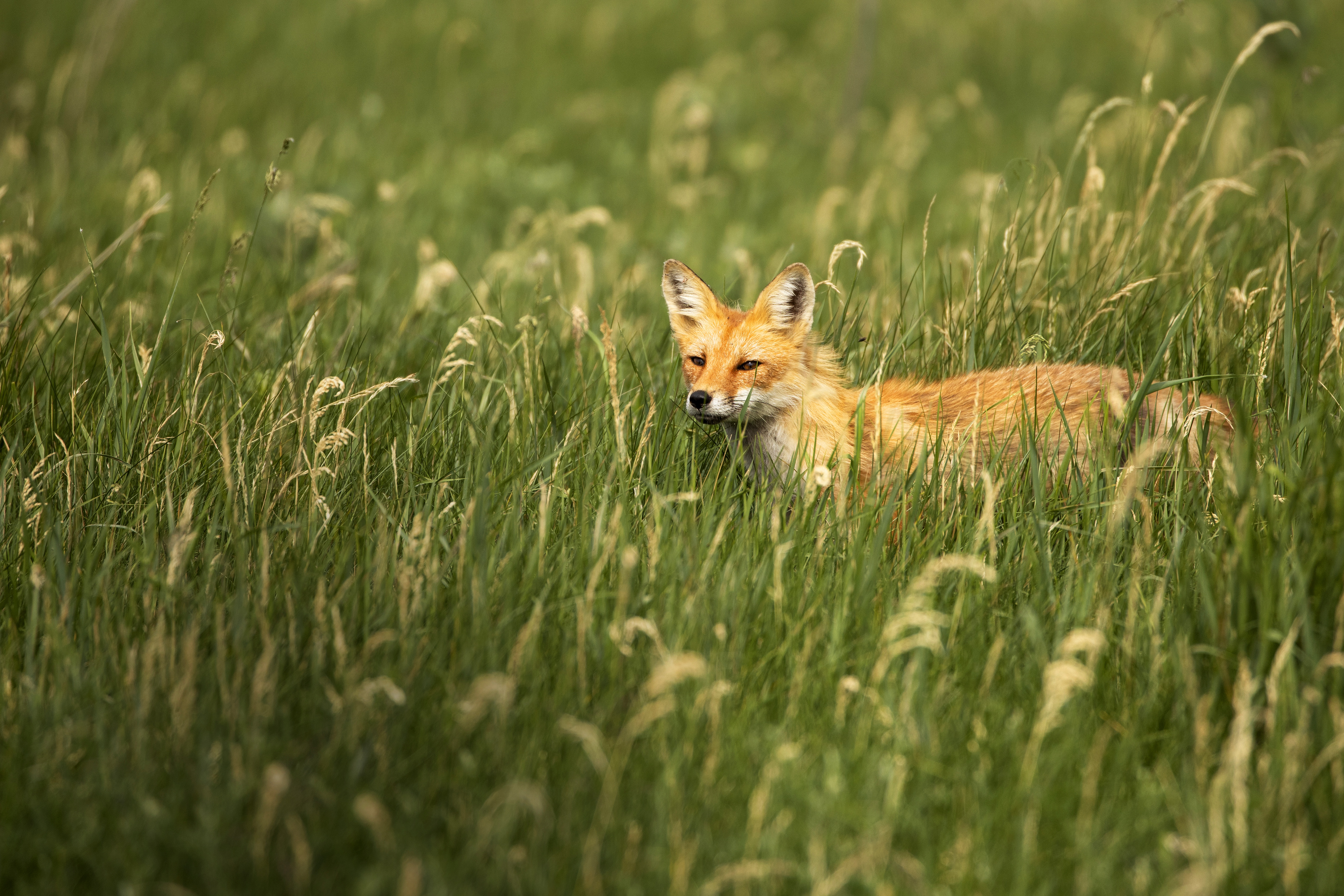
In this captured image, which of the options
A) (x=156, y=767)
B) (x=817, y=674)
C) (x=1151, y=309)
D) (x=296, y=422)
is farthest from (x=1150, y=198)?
(x=156, y=767)

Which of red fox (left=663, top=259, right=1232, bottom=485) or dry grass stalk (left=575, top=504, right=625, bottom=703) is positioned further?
red fox (left=663, top=259, right=1232, bottom=485)

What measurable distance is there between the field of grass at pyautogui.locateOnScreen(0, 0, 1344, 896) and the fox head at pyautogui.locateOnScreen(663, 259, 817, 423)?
0.66ft

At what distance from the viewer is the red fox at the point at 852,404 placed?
4082 millimetres

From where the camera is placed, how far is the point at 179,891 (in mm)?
2203

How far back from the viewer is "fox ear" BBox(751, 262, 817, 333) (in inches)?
187

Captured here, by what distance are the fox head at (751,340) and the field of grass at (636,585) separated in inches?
7.9

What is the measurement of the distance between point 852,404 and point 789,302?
535 mm

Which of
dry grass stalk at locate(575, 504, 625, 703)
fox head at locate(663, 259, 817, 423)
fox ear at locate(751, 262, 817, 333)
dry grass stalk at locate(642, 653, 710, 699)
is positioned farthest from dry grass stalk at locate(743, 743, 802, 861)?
fox ear at locate(751, 262, 817, 333)

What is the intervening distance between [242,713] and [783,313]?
3.00 metres

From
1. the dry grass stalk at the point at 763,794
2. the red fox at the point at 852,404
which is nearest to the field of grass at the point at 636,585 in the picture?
the dry grass stalk at the point at 763,794

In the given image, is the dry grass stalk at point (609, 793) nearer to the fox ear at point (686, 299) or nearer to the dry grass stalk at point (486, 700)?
the dry grass stalk at point (486, 700)

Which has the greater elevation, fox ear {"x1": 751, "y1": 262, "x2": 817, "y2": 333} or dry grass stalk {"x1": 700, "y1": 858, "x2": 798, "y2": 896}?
fox ear {"x1": 751, "y1": 262, "x2": 817, "y2": 333}

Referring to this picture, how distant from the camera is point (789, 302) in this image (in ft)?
16.1

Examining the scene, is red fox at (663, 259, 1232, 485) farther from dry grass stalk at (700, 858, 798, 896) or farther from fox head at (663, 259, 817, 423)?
dry grass stalk at (700, 858, 798, 896)
